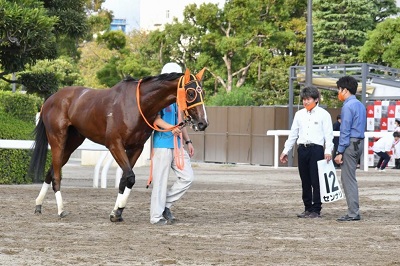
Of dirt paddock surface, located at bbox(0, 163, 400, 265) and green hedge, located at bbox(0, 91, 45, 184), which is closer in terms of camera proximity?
dirt paddock surface, located at bbox(0, 163, 400, 265)

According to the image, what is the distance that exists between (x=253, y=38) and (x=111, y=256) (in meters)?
39.8

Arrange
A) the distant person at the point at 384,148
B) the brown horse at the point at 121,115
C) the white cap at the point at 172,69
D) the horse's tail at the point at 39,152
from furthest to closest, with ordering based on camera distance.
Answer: the distant person at the point at 384,148
the horse's tail at the point at 39,152
the white cap at the point at 172,69
the brown horse at the point at 121,115

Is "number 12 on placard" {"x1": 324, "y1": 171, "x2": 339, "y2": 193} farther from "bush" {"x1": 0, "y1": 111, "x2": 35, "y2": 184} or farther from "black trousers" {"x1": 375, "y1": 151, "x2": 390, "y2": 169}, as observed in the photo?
"black trousers" {"x1": 375, "y1": 151, "x2": 390, "y2": 169}

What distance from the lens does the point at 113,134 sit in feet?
40.2

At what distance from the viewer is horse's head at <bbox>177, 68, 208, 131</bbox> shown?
11812 mm

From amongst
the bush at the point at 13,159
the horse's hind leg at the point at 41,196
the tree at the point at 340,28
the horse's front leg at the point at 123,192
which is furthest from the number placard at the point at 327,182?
the tree at the point at 340,28

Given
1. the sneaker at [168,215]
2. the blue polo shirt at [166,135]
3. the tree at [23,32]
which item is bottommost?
the sneaker at [168,215]

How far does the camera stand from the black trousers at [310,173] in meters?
13.2

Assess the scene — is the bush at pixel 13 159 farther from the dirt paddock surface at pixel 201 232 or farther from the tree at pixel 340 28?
the tree at pixel 340 28

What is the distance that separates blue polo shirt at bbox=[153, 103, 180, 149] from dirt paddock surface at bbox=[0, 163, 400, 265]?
0.93m

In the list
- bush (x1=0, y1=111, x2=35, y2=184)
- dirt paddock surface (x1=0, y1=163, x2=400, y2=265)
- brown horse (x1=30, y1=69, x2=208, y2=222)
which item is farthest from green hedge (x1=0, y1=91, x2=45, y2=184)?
brown horse (x1=30, y1=69, x2=208, y2=222)

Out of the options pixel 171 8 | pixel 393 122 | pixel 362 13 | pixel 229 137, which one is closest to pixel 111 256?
pixel 393 122

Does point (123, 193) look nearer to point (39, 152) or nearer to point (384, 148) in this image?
point (39, 152)

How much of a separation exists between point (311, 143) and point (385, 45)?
34.5m
